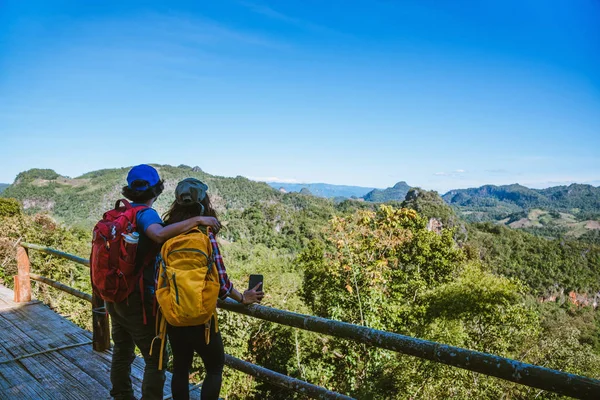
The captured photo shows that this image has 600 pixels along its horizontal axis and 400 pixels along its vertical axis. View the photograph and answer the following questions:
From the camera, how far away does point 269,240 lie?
298 ft

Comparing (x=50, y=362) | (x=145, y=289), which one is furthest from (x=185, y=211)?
(x=50, y=362)

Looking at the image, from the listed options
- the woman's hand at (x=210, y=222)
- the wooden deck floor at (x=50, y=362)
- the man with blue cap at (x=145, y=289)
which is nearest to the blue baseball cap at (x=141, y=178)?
the man with blue cap at (x=145, y=289)

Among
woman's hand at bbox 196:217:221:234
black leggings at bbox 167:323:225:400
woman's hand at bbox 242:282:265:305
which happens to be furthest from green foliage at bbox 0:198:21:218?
woman's hand at bbox 196:217:221:234

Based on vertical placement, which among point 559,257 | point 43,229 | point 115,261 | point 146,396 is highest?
point 115,261

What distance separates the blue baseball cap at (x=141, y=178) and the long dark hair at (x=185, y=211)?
0.28 meters

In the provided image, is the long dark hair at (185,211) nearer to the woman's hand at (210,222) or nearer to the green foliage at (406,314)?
the woman's hand at (210,222)

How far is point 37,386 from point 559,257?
106 m

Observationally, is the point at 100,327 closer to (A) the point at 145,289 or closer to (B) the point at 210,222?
(A) the point at 145,289

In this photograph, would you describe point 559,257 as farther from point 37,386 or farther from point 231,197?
point 231,197

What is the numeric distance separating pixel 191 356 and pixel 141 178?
3.60 feet

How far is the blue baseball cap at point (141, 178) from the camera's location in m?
2.11

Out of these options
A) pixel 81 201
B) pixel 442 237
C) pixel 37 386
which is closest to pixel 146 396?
pixel 37 386

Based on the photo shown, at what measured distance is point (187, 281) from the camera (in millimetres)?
1723

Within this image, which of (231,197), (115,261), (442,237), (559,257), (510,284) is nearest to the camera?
(115,261)
